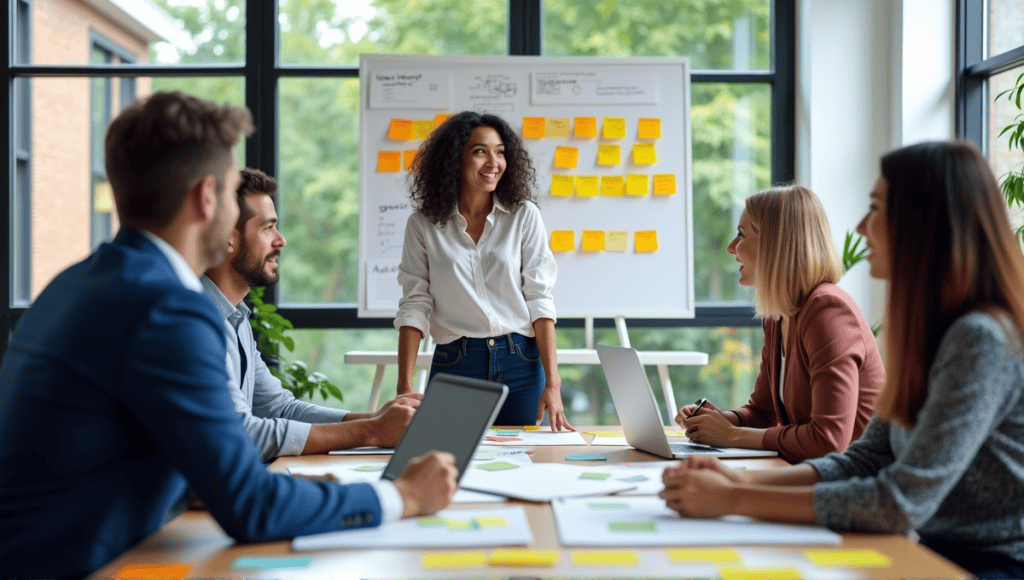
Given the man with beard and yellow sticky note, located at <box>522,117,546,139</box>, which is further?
yellow sticky note, located at <box>522,117,546,139</box>

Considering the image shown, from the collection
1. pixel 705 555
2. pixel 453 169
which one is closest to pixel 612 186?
pixel 453 169

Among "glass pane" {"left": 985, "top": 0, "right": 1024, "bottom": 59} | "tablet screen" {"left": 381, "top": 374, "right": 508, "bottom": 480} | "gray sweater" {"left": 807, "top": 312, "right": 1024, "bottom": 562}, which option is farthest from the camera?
"glass pane" {"left": 985, "top": 0, "right": 1024, "bottom": 59}

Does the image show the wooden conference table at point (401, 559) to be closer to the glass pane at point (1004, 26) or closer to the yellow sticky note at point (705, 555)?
the yellow sticky note at point (705, 555)

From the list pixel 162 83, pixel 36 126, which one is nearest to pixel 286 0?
pixel 162 83

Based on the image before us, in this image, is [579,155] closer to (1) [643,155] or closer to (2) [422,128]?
(1) [643,155]

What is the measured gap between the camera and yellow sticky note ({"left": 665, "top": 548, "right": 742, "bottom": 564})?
0.96m

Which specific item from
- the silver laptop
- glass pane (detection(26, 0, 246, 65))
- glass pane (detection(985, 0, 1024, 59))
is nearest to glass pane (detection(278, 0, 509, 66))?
glass pane (detection(26, 0, 246, 65))

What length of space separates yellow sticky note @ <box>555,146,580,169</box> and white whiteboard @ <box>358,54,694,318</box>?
2cm

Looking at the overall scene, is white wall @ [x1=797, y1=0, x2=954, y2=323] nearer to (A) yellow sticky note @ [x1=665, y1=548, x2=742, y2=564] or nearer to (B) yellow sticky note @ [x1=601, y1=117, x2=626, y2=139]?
(B) yellow sticky note @ [x1=601, y1=117, x2=626, y2=139]

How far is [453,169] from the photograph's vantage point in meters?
2.65

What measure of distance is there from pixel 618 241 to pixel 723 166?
0.85 meters

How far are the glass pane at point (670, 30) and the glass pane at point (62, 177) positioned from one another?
164 centimetres

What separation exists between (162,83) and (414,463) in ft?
11.7

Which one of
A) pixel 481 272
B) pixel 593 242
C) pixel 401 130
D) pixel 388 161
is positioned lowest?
pixel 481 272
